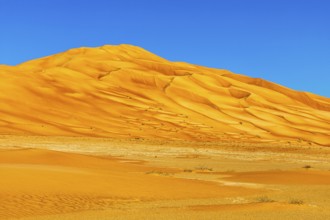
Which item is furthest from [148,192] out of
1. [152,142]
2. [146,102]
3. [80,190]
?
[146,102]

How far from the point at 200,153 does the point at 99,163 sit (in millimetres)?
15063

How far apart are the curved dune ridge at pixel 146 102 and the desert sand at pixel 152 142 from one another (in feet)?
0.69

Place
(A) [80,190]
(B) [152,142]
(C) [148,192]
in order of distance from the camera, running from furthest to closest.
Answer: (B) [152,142]
(C) [148,192]
(A) [80,190]

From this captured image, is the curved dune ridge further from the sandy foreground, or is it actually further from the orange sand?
the orange sand

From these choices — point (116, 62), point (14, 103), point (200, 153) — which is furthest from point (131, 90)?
point (200, 153)

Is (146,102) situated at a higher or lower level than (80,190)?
higher

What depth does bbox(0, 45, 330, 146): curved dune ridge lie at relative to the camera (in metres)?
55.2

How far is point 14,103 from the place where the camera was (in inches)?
2255

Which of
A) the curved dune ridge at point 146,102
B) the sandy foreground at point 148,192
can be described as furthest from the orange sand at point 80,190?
the curved dune ridge at point 146,102

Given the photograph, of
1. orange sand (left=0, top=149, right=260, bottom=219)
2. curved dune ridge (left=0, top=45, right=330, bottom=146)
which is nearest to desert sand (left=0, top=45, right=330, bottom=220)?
orange sand (left=0, top=149, right=260, bottom=219)

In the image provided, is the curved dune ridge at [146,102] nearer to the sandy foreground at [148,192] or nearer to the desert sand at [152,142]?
the desert sand at [152,142]

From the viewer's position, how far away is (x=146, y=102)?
6744cm

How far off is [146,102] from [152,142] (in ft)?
64.5

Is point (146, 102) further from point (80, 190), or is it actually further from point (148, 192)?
point (80, 190)
